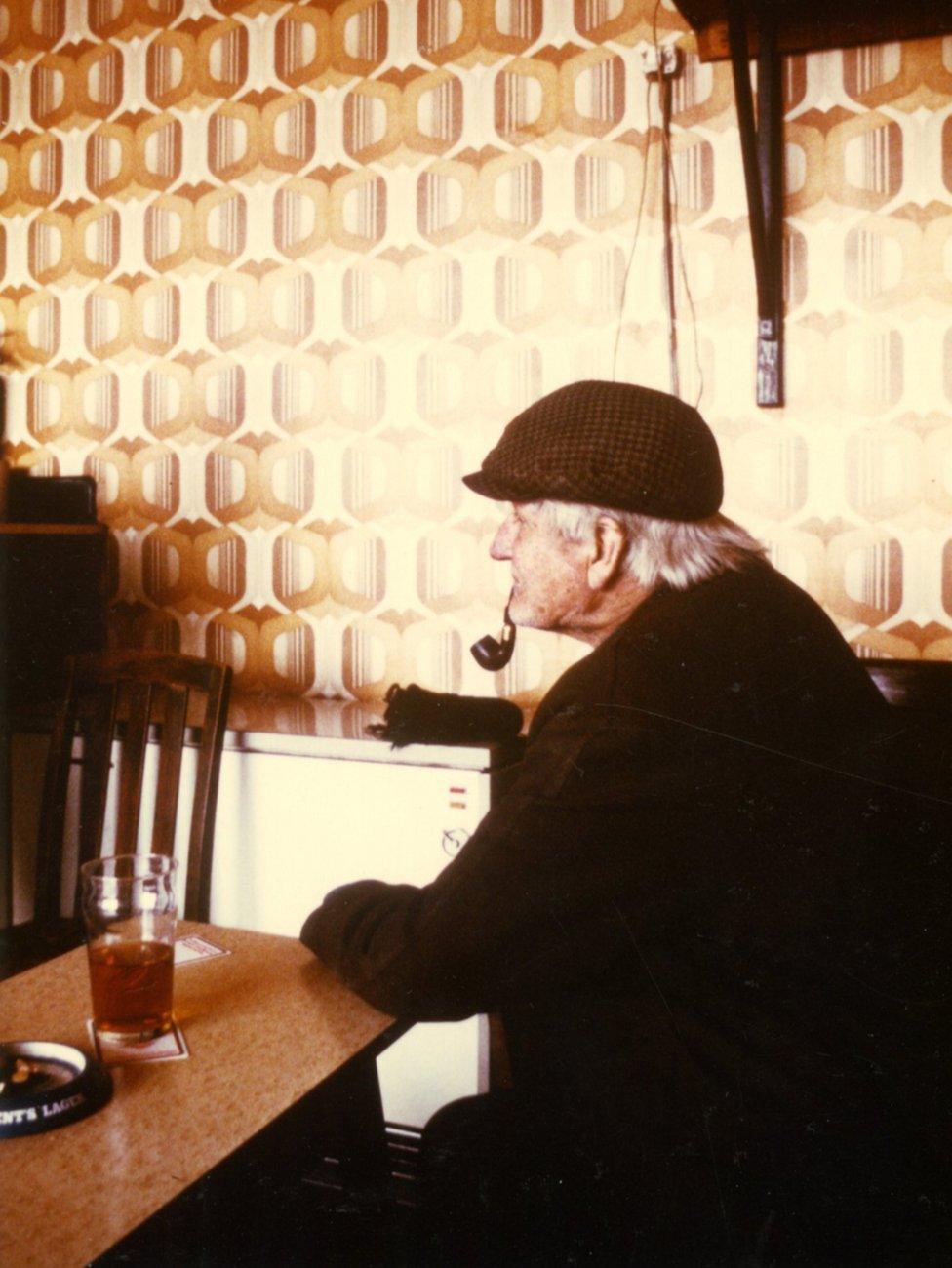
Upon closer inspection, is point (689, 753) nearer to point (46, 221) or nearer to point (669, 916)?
point (669, 916)

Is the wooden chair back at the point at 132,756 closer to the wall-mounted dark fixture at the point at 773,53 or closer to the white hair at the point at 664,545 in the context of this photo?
the white hair at the point at 664,545

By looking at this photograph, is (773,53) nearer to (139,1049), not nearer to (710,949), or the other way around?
(710,949)

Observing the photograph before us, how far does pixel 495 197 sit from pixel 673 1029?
1843 millimetres

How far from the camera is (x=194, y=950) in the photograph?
116cm

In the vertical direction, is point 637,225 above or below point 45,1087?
above

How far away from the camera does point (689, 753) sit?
970 mm

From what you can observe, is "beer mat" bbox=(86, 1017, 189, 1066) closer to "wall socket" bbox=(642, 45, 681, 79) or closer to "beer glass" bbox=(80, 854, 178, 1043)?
"beer glass" bbox=(80, 854, 178, 1043)

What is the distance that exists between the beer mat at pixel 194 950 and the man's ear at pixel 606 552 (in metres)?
0.57

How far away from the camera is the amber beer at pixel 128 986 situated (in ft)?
3.04

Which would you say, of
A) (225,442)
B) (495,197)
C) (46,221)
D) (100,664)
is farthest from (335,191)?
(100,664)

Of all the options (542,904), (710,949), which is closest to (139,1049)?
(542,904)

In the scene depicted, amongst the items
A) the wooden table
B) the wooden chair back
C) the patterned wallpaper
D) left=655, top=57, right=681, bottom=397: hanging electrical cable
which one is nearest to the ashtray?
the wooden table

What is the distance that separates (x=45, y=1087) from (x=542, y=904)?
43 centimetres

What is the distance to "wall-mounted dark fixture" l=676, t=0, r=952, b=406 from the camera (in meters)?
1.93
